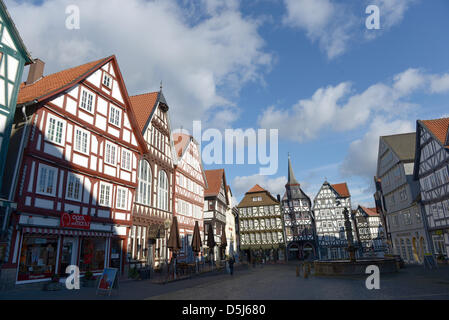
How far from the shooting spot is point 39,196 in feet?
46.1

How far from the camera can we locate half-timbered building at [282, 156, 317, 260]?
178ft

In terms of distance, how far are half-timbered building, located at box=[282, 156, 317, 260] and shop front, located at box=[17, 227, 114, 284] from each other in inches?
1661

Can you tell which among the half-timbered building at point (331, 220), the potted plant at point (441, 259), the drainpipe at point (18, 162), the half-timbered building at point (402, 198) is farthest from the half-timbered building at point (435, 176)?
the drainpipe at point (18, 162)

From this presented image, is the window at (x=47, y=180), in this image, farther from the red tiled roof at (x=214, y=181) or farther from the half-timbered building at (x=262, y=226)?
the half-timbered building at (x=262, y=226)

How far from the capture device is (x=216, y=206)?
40.3 metres

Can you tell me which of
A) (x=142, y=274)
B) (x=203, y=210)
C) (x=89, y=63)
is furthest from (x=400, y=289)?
(x=203, y=210)

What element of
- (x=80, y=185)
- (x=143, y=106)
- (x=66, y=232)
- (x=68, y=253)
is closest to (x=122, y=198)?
(x=80, y=185)

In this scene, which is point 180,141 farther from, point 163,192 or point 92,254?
point 92,254

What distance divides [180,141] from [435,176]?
25.4m

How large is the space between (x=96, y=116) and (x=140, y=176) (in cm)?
595

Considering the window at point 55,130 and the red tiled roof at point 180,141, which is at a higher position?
the red tiled roof at point 180,141

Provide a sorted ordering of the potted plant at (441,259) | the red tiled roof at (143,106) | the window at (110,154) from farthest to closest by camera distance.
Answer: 1. the potted plant at (441,259)
2. the red tiled roof at (143,106)
3. the window at (110,154)

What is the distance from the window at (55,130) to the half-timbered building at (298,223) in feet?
152

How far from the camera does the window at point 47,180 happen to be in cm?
1426
